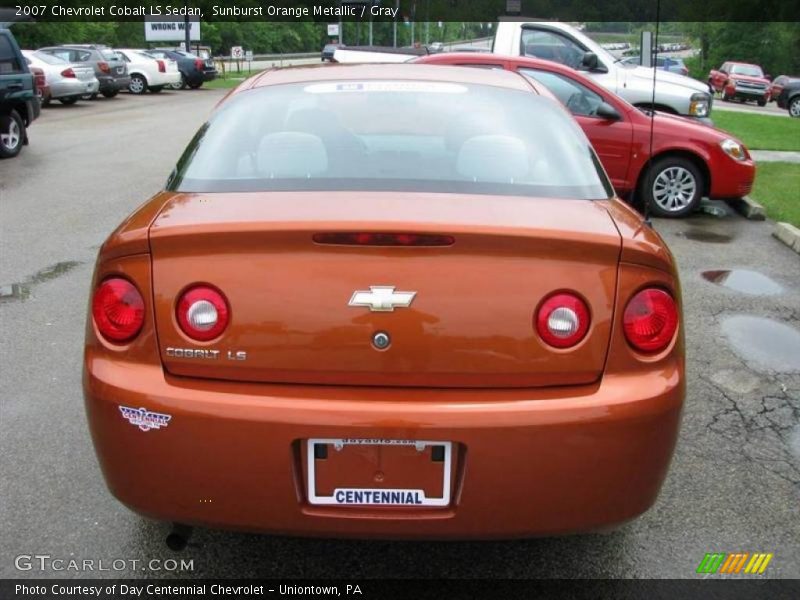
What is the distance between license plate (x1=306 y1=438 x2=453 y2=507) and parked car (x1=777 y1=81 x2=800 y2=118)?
3180cm

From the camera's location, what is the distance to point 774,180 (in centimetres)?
1177

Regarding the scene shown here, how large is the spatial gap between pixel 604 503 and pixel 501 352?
53 cm

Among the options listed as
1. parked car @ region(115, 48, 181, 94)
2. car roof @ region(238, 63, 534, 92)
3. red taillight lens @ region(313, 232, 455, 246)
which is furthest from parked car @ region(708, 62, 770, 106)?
red taillight lens @ region(313, 232, 455, 246)

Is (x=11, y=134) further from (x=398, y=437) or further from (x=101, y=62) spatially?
(x=101, y=62)

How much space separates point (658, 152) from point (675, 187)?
45cm

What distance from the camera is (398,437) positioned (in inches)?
92.0

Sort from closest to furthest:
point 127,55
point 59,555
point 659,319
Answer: point 659,319 < point 59,555 < point 127,55

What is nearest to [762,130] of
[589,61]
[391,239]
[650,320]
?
[589,61]

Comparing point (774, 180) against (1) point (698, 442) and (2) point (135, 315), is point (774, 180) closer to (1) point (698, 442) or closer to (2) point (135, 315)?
(1) point (698, 442)

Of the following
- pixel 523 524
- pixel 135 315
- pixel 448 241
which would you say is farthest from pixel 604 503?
pixel 135 315

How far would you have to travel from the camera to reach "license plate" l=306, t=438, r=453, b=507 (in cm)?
238

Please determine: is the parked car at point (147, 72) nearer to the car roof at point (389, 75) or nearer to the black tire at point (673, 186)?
the black tire at point (673, 186)

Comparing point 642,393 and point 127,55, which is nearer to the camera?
point 642,393

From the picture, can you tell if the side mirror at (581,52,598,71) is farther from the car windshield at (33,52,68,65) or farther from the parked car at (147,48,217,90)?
the parked car at (147,48,217,90)
